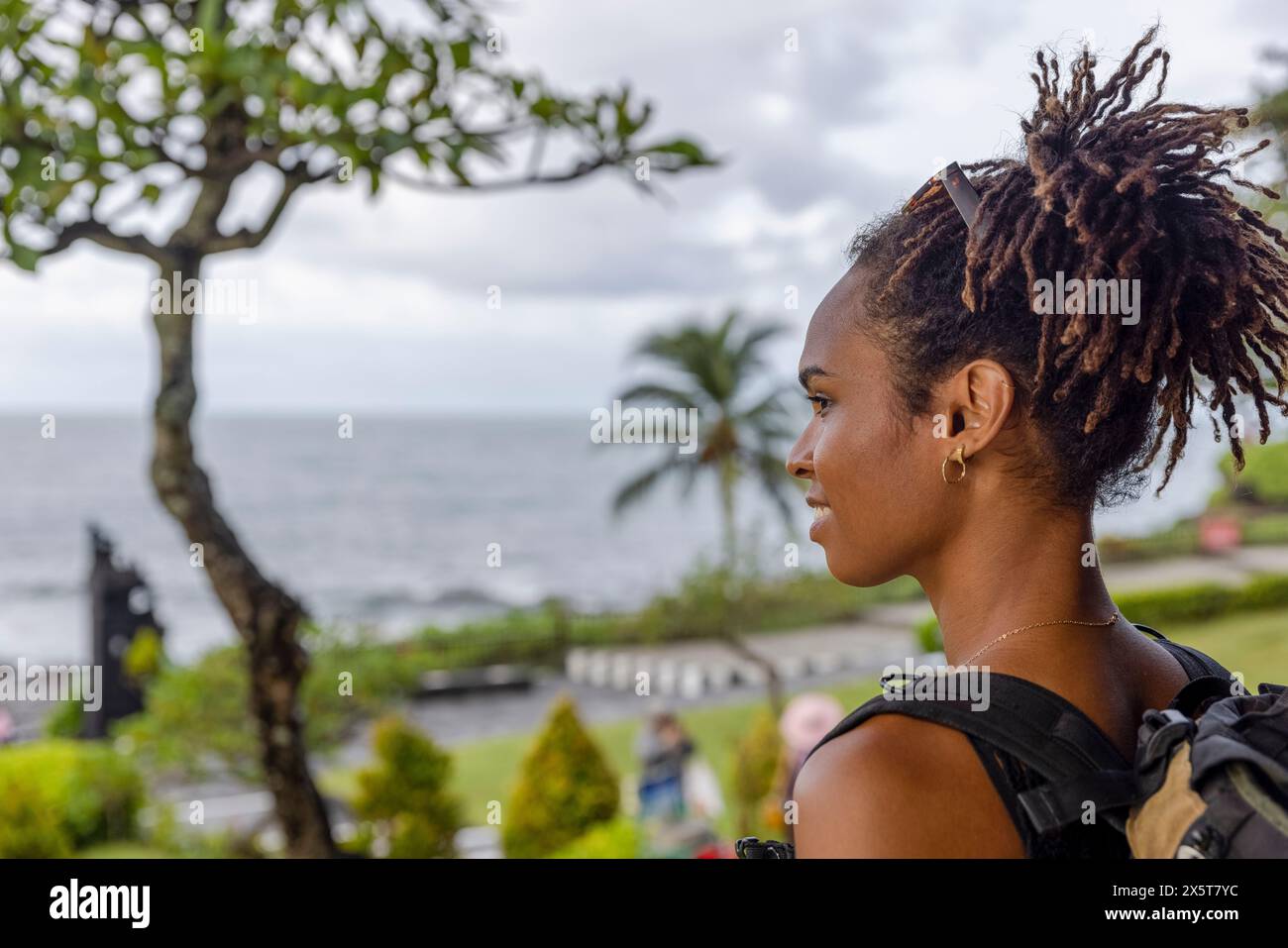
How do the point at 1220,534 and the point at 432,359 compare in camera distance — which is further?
the point at 432,359

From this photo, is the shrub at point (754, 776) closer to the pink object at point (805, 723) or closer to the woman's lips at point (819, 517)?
the pink object at point (805, 723)

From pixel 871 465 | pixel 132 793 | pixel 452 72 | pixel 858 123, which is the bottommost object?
pixel 132 793

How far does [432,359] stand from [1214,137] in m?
54.6

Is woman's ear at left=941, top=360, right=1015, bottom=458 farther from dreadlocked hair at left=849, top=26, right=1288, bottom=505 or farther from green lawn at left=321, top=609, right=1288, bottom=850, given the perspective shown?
green lawn at left=321, top=609, right=1288, bottom=850

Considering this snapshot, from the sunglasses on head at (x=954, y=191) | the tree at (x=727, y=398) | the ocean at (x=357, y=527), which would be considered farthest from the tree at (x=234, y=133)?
the ocean at (x=357, y=527)

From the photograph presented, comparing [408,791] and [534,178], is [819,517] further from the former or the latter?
[408,791]

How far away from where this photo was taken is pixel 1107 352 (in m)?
0.89

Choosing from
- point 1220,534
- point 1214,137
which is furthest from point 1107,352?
point 1220,534

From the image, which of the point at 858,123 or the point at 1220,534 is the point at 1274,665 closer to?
the point at 1220,534

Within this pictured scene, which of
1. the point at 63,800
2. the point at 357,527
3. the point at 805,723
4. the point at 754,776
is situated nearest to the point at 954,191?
the point at 805,723

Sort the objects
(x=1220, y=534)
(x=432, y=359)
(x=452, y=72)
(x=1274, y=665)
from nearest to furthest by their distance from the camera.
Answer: (x=452, y=72) → (x=1274, y=665) → (x=1220, y=534) → (x=432, y=359)

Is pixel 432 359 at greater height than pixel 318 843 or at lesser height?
greater

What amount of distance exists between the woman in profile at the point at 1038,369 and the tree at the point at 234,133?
1431 millimetres

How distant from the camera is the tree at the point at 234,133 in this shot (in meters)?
2.14
